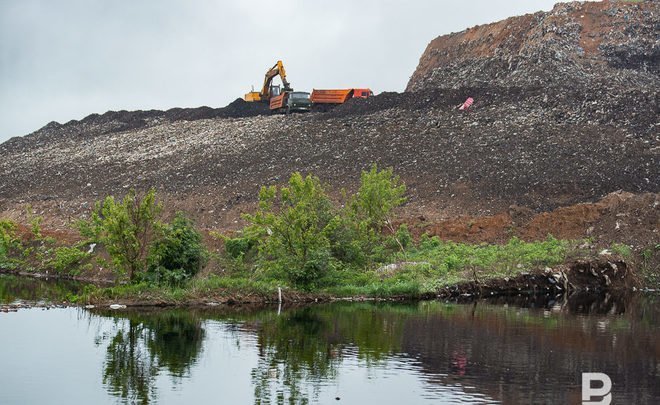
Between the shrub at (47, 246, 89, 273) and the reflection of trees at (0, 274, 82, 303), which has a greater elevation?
the shrub at (47, 246, 89, 273)

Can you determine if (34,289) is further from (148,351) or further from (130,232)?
(148,351)

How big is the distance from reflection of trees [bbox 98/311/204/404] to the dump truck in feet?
109

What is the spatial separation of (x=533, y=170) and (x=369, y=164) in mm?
7034

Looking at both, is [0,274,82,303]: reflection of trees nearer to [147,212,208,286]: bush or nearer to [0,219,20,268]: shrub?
[0,219,20,268]: shrub

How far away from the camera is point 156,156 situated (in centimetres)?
4806

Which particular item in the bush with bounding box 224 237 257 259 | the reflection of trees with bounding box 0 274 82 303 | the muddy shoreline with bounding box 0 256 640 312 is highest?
the bush with bounding box 224 237 257 259

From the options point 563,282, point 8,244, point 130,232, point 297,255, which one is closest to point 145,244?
point 130,232

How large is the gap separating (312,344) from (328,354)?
97 cm

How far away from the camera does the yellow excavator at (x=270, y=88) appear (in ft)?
188

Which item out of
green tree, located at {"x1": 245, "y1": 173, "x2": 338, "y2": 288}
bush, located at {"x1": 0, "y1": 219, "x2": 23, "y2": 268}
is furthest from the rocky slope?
green tree, located at {"x1": 245, "y1": 173, "x2": 338, "y2": 288}

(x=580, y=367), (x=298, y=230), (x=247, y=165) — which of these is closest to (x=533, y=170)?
(x=247, y=165)

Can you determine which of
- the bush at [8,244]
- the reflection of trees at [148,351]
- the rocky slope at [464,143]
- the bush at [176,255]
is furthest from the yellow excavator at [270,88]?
the reflection of trees at [148,351]

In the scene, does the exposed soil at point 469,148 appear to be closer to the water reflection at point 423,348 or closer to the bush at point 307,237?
the bush at point 307,237

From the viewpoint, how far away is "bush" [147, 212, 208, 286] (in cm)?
2438
